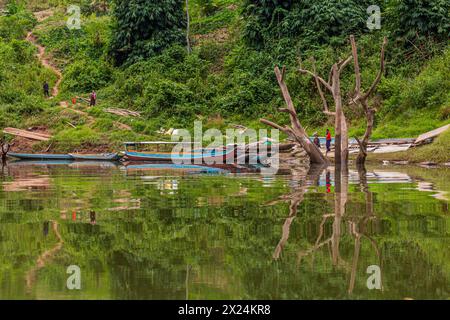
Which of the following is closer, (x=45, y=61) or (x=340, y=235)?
(x=340, y=235)

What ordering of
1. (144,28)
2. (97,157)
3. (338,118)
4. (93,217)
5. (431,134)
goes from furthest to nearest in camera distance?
(144,28) → (97,157) → (431,134) → (338,118) → (93,217)

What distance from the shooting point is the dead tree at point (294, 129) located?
24.8 meters

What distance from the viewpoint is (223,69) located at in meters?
45.6

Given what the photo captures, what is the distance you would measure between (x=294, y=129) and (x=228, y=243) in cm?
1618

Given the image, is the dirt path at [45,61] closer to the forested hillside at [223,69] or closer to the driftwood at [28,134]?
the forested hillside at [223,69]

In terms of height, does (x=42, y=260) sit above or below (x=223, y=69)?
Result: below

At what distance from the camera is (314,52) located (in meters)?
40.0

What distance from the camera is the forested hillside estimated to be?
35344 mm

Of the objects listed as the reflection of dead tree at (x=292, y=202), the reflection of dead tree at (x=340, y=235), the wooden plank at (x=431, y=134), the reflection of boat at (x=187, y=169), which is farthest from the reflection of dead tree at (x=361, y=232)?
the wooden plank at (x=431, y=134)

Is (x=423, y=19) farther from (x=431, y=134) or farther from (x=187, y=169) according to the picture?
(x=187, y=169)

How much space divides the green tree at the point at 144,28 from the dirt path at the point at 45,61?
4490mm

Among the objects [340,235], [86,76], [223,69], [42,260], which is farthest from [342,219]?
[86,76]

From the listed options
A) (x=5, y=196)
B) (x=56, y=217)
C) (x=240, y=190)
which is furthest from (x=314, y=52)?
(x=56, y=217)

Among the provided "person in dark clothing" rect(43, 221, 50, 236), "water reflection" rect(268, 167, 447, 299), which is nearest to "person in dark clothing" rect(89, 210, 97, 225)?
"person in dark clothing" rect(43, 221, 50, 236)
